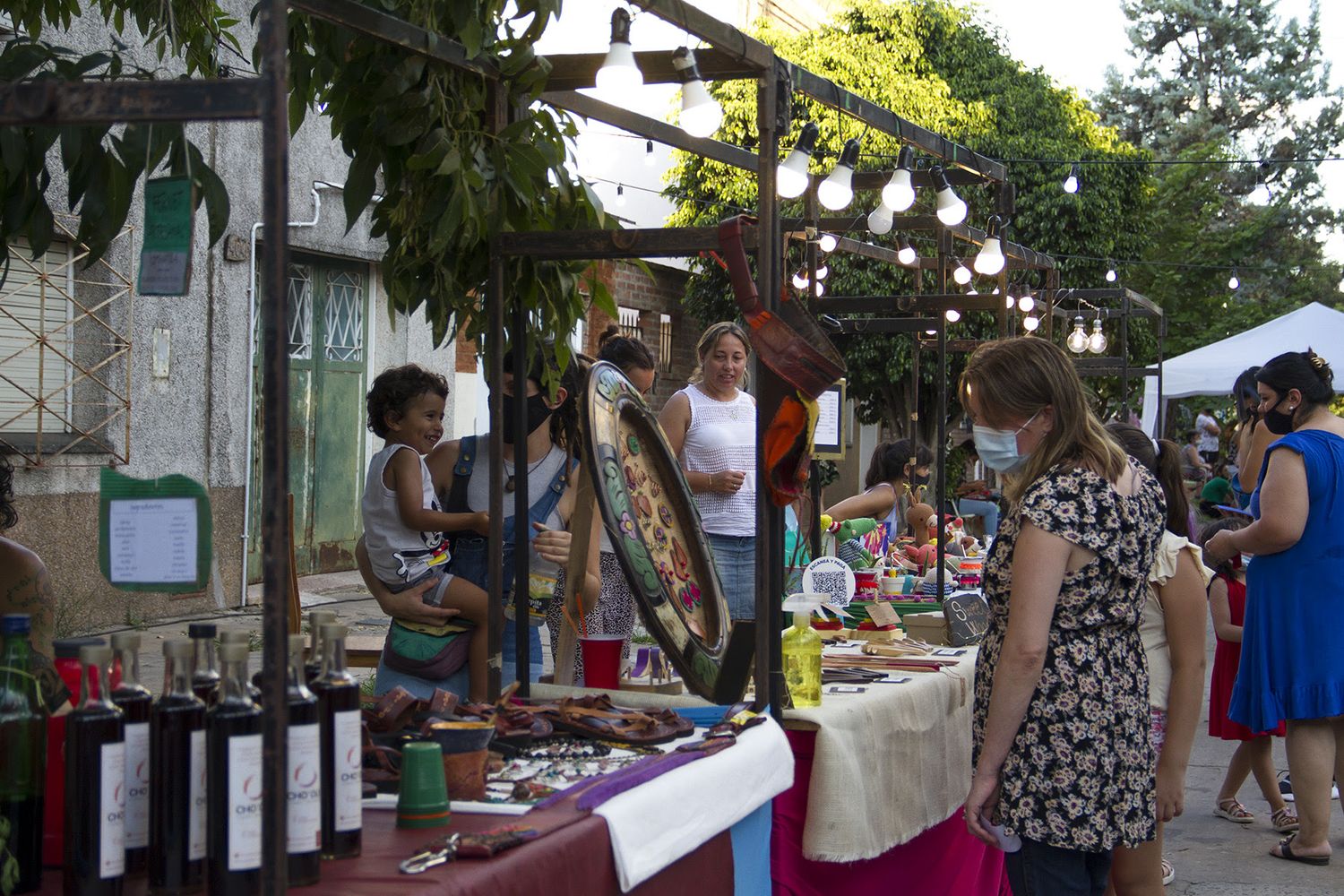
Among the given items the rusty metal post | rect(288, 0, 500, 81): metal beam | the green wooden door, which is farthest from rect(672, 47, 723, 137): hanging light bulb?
the green wooden door

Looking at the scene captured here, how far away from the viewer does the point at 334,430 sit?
12.6m

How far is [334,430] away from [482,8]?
32.3ft

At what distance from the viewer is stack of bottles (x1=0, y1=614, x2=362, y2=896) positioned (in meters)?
1.88

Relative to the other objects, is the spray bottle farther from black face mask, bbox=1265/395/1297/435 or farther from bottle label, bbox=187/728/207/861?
black face mask, bbox=1265/395/1297/435

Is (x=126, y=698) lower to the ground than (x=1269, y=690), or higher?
higher

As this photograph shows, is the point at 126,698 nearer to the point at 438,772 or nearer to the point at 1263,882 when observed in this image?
the point at 438,772

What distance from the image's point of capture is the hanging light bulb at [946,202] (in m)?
5.34

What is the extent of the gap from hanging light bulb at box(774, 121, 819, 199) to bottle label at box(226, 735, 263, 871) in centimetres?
259

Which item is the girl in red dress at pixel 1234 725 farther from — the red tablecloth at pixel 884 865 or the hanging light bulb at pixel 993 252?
the red tablecloth at pixel 884 865

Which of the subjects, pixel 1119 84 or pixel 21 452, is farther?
pixel 1119 84

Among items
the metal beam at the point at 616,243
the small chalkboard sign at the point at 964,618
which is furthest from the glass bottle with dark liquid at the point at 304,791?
the small chalkboard sign at the point at 964,618

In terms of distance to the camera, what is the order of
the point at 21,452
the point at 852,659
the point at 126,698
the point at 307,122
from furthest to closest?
the point at 307,122, the point at 21,452, the point at 852,659, the point at 126,698

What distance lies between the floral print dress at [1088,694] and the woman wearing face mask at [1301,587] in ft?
7.96

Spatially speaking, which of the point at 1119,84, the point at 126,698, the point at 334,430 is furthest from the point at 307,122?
the point at 1119,84
